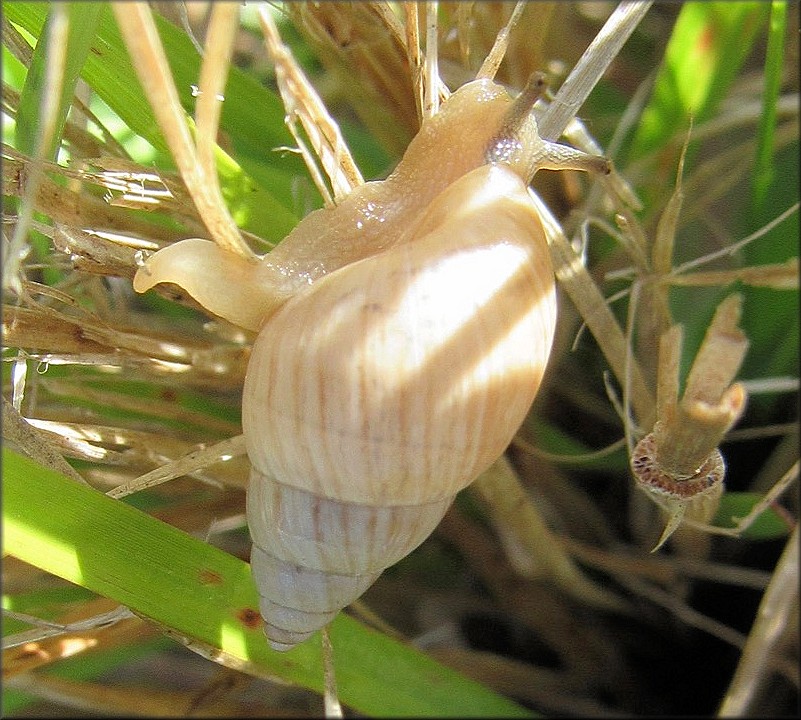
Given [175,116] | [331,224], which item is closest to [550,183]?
[331,224]

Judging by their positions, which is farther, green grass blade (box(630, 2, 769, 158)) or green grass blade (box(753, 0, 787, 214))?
green grass blade (box(630, 2, 769, 158))

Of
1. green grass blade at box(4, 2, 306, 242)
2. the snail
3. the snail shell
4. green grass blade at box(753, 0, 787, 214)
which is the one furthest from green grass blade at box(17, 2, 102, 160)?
green grass blade at box(753, 0, 787, 214)

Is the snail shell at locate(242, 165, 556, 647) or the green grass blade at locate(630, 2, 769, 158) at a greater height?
the green grass blade at locate(630, 2, 769, 158)

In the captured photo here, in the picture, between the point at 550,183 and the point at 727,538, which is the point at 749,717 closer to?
the point at 727,538

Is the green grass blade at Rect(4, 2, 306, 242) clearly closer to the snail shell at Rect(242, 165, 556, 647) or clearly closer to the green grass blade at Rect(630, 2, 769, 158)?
the snail shell at Rect(242, 165, 556, 647)

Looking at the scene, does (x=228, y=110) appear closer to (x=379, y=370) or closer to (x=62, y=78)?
(x=62, y=78)

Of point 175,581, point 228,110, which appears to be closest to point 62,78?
point 228,110

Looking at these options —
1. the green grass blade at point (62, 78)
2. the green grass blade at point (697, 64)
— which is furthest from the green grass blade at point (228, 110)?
the green grass blade at point (697, 64)
